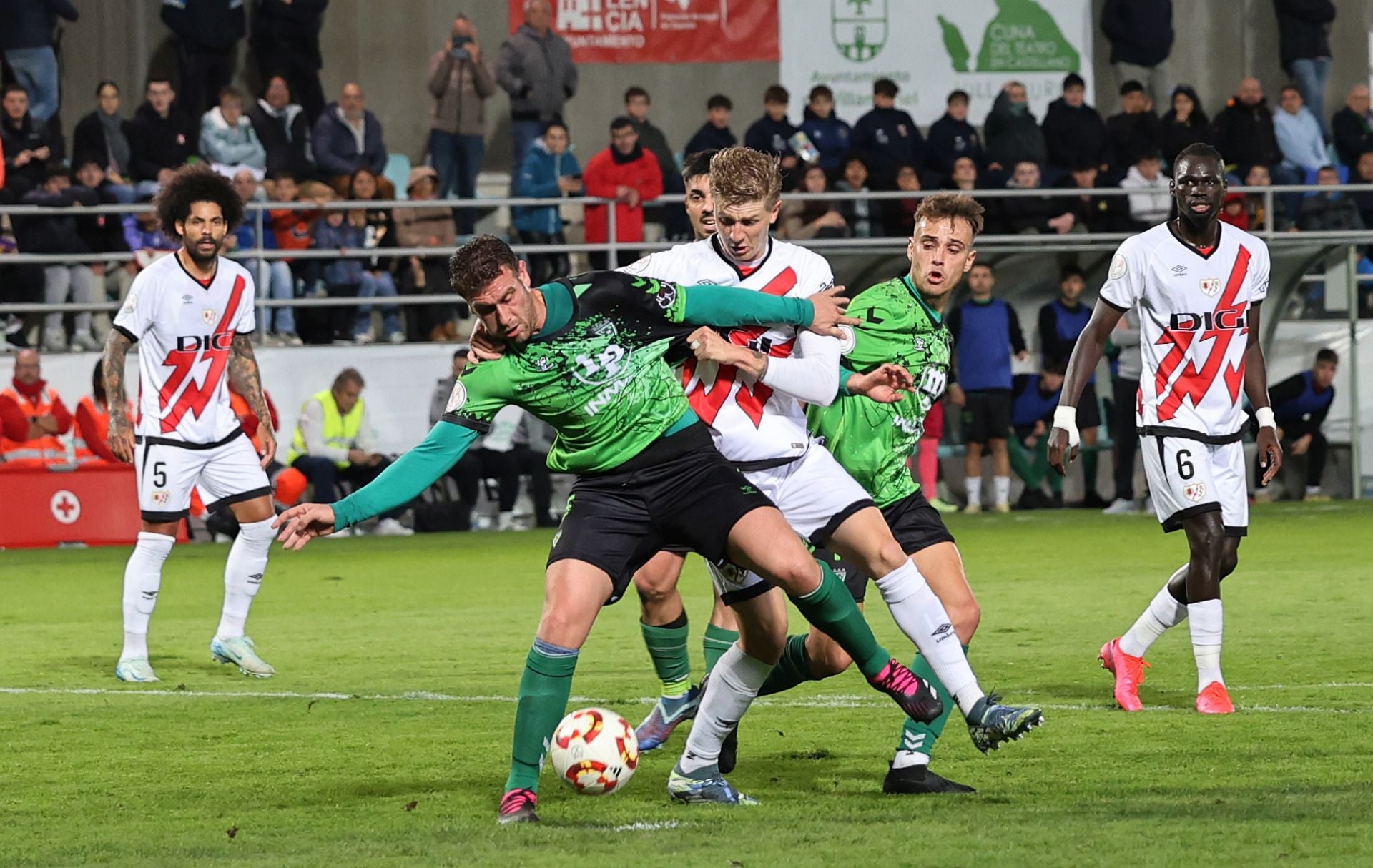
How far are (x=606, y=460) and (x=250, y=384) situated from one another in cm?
453

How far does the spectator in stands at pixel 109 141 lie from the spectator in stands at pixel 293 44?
1853 mm

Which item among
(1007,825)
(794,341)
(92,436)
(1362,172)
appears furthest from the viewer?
(1362,172)

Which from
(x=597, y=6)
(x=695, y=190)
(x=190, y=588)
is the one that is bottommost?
(x=190, y=588)

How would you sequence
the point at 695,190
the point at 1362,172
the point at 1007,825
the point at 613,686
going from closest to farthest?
the point at 1007,825, the point at 695,190, the point at 613,686, the point at 1362,172

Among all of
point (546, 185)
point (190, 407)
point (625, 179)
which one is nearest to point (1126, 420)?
point (625, 179)

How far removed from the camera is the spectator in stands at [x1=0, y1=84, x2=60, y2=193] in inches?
717

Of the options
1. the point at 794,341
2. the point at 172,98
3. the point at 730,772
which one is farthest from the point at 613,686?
the point at 172,98

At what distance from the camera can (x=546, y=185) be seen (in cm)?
1970

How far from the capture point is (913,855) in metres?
5.16

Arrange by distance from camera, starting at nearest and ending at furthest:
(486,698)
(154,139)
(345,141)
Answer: (486,698), (154,139), (345,141)

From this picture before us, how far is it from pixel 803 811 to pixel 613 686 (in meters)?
3.07

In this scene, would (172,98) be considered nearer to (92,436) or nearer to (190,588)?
(92,436)

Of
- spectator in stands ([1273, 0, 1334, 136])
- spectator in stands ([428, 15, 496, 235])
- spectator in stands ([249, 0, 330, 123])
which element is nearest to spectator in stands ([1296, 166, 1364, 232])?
spectator in stands ([1273, 0, 1334, 136])

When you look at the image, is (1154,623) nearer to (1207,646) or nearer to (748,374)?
(1207,646)
